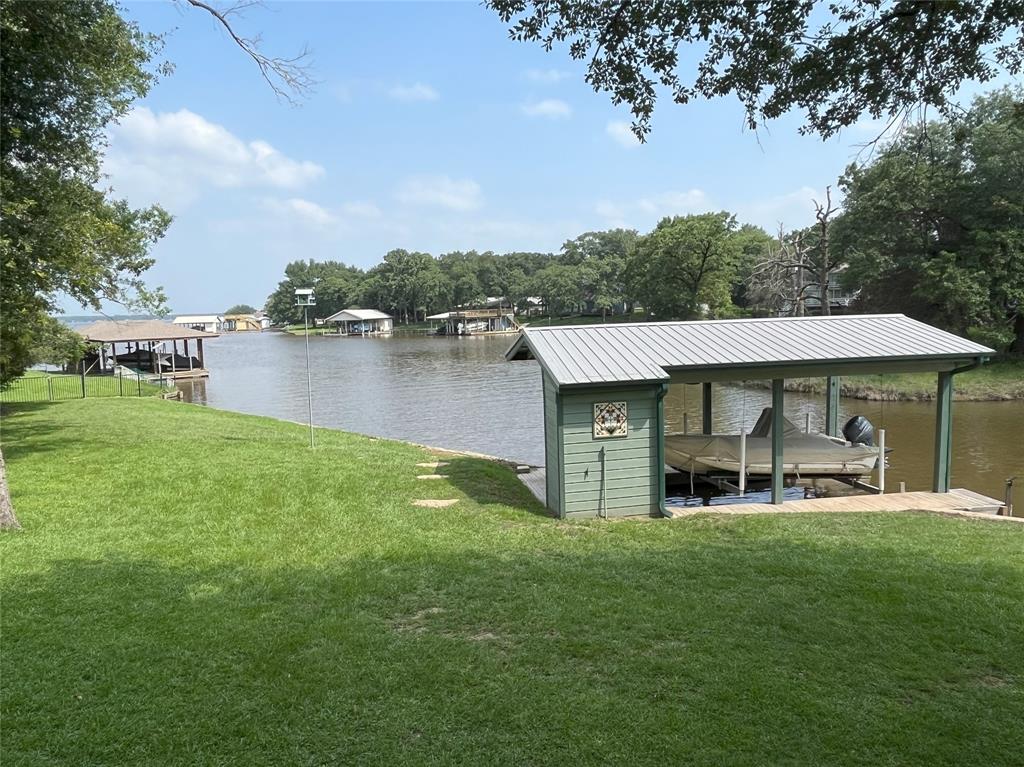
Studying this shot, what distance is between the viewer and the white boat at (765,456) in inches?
514

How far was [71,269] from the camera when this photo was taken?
1153cm

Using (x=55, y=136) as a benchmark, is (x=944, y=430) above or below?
below

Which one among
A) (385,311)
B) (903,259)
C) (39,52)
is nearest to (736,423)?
(903,259)

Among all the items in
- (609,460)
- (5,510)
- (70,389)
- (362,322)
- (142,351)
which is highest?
(362,322)

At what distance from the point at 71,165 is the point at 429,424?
14.7 meters

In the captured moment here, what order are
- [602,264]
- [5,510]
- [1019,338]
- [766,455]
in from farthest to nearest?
[602,264] < [1019,338] < [766,455] < [5,510]

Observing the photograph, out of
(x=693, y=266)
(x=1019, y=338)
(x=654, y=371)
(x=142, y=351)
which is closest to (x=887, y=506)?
(x=654, y=371)

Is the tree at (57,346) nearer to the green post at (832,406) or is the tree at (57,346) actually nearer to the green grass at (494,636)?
the green grass at (494,636)

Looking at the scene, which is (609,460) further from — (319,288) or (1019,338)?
(319,288)

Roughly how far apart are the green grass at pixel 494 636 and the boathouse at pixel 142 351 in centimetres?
3230

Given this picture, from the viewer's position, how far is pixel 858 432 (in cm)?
1492

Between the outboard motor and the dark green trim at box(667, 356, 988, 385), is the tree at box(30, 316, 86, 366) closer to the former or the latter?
the dark green trim at box(667, 356, 988, 385)

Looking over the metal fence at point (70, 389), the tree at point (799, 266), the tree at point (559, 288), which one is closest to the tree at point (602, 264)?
the tree at point (559, 288)

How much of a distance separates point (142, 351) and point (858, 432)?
1720 inches
